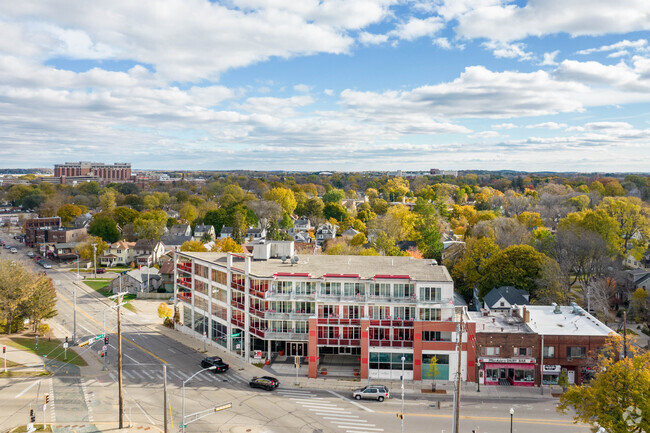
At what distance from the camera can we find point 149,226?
132750 millimetres

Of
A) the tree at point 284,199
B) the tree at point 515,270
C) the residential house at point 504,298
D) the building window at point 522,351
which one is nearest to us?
the building window at point 522,351

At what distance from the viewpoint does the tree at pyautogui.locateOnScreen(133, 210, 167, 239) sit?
132625 millimetres

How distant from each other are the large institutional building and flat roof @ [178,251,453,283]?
5.1 inches

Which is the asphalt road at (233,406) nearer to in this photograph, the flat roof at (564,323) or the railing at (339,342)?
the railing at (339,342)

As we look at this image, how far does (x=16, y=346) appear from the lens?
56344mm

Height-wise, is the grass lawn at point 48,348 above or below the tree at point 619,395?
below

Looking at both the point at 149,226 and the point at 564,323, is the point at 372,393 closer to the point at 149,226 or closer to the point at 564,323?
the point at 564,323

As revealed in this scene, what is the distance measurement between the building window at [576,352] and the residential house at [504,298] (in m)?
16.1

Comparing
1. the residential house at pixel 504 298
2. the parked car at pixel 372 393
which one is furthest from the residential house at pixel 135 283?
the residential house at pixel 504 298

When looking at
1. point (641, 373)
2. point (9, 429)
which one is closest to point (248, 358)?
point (9, 429)

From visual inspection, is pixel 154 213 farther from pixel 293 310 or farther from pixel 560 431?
pixel 560 431

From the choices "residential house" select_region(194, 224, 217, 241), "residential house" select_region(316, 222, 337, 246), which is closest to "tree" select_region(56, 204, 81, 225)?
"residential house" select_region(194, 224, 217, 241)

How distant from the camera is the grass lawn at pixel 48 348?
2103 inches

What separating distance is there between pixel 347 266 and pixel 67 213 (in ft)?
463
